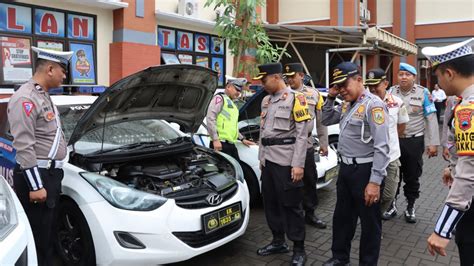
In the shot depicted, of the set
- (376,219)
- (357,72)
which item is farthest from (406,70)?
(376,219)

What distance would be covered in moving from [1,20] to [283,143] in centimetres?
695

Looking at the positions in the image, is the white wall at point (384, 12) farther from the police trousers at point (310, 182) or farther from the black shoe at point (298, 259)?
the black shoe at point (298, 259)

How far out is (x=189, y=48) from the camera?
1179 cm

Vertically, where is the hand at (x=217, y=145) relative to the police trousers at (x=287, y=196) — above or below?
above

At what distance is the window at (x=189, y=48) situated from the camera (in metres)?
11.1

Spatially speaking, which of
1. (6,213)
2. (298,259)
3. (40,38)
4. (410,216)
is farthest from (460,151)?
(40,38)

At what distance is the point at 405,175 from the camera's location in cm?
494

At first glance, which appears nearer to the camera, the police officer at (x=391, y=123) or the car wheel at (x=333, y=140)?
the police officer at (x=391, y=123)

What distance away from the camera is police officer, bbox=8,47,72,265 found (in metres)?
2.90

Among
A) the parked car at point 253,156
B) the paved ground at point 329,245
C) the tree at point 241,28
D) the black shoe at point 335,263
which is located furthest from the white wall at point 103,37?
the black shoe at point 335,263

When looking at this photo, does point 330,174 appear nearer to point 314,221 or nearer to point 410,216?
point 314,221

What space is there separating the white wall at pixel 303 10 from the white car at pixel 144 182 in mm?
13745

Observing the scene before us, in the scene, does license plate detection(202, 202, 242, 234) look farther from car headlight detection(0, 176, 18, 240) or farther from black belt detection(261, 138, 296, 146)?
car headlight detection(0, 176, 18, 240)

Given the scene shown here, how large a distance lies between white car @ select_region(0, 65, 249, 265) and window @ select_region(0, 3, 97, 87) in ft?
16.2
